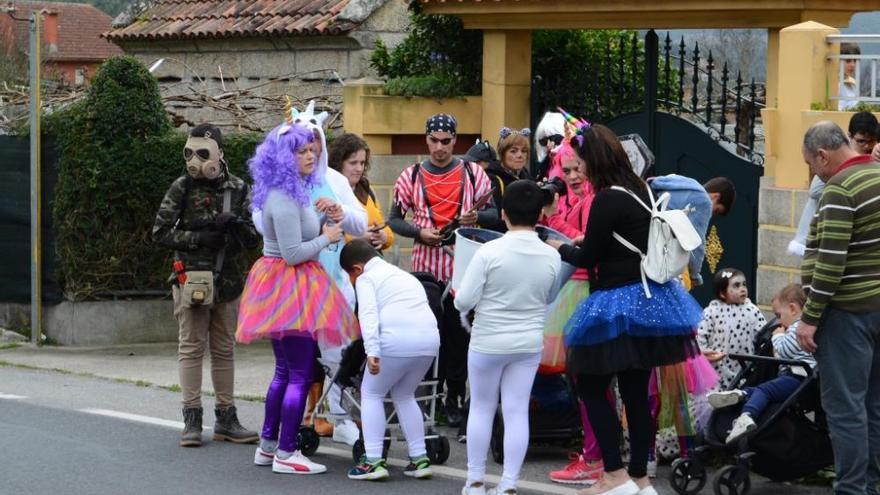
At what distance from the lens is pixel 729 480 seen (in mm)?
7918

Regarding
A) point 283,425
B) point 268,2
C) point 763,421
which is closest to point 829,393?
point 763,421

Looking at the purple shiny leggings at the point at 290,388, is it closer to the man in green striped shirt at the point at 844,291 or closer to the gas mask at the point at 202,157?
the gas mask at the point at 202,157

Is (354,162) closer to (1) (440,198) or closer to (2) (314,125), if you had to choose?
(2) (314,125)

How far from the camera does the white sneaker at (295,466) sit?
871 centimetres

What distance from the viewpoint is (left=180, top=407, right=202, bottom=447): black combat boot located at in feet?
30.9

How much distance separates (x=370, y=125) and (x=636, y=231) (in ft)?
19.9

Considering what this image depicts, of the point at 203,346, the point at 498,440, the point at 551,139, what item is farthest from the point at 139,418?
the point at 551,139

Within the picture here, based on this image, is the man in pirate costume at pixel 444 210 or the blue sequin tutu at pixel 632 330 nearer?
the blue sequin tutu at pixel 632 330

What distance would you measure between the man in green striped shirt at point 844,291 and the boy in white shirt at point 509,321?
4.25 ft

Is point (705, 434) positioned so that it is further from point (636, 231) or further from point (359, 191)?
point (359, 191)

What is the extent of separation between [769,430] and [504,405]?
4.45 feet

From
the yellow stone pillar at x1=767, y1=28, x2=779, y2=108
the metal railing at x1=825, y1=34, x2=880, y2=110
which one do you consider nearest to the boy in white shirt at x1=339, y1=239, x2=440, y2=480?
the metal railing at x1=825, y1=34, x2=880, y2=110

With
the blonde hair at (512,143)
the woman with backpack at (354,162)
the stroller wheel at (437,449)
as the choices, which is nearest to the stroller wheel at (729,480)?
the stroller wheel at (437,449)

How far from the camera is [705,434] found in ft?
26.9
